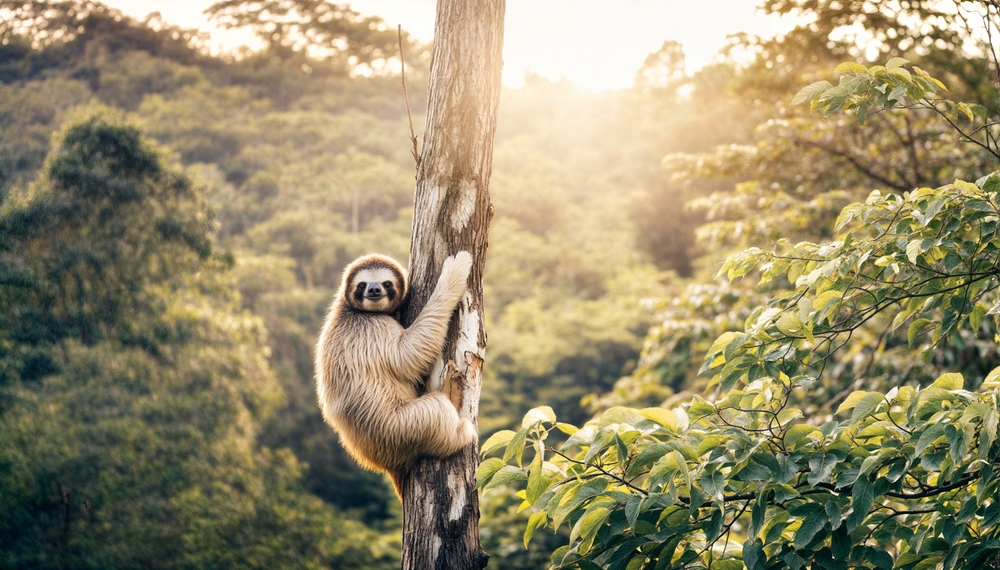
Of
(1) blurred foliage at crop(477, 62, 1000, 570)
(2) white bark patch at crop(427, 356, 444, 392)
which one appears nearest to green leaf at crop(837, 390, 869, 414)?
(1) blurred foliage at crop(477, 62, 1000, 570)

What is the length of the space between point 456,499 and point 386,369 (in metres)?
1.03

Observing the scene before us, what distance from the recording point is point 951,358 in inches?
270

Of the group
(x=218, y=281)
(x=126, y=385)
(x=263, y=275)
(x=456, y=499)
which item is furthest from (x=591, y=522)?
(x=263, y=275)

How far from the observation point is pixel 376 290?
409 centimetres

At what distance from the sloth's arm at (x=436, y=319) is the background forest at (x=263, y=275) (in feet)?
4.68

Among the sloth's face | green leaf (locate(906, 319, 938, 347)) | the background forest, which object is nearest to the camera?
green leaf (locate(906, 319, 938, 347))

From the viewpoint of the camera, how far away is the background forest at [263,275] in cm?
908

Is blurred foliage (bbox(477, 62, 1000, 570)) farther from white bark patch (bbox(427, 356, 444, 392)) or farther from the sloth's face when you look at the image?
the sloth's face

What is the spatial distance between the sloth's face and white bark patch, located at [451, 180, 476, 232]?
Result: 3.08 feet

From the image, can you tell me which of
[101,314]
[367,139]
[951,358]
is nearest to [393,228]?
[367,139]

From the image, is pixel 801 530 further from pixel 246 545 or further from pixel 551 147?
pixel 551 147

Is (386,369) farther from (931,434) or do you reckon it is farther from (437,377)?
(931,434)

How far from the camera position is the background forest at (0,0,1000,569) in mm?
9078

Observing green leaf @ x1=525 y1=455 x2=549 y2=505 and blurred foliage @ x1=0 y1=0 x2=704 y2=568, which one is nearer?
green leaf @ x1=525 y1=455 x2=549 y2=505
